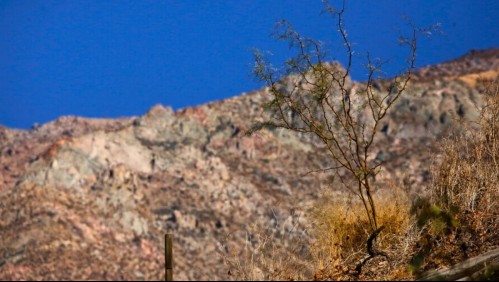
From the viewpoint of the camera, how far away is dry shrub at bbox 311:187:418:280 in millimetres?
8258

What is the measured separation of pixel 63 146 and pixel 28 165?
587cm

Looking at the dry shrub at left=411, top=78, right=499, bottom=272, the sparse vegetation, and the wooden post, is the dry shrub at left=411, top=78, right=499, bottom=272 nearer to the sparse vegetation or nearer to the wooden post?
the sparse vegetation

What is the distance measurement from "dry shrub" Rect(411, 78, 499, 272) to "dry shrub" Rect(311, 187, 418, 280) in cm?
30

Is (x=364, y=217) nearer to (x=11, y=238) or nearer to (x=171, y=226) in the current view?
(x=11, y=238)

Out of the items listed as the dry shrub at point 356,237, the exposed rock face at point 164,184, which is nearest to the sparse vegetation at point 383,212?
the dry shrub at point 356,237

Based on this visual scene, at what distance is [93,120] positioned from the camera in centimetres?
19162

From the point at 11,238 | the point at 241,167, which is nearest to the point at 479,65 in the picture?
the point at 241,167

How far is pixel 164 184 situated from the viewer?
105 m

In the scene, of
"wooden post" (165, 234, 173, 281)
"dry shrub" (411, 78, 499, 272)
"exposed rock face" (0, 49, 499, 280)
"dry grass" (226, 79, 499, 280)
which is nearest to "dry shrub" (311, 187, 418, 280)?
"dry grass" (226, 79, 499, 280)

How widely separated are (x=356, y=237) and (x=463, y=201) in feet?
5.33

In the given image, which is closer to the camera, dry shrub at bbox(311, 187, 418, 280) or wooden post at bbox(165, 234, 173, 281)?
wooden post at bbox(165, 234, 173, 281)

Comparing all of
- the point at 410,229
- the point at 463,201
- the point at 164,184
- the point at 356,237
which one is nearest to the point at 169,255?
the point at 410,229

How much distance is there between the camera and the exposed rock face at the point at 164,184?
85500mm

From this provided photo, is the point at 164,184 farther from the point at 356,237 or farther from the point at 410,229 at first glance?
the point at 410,229
